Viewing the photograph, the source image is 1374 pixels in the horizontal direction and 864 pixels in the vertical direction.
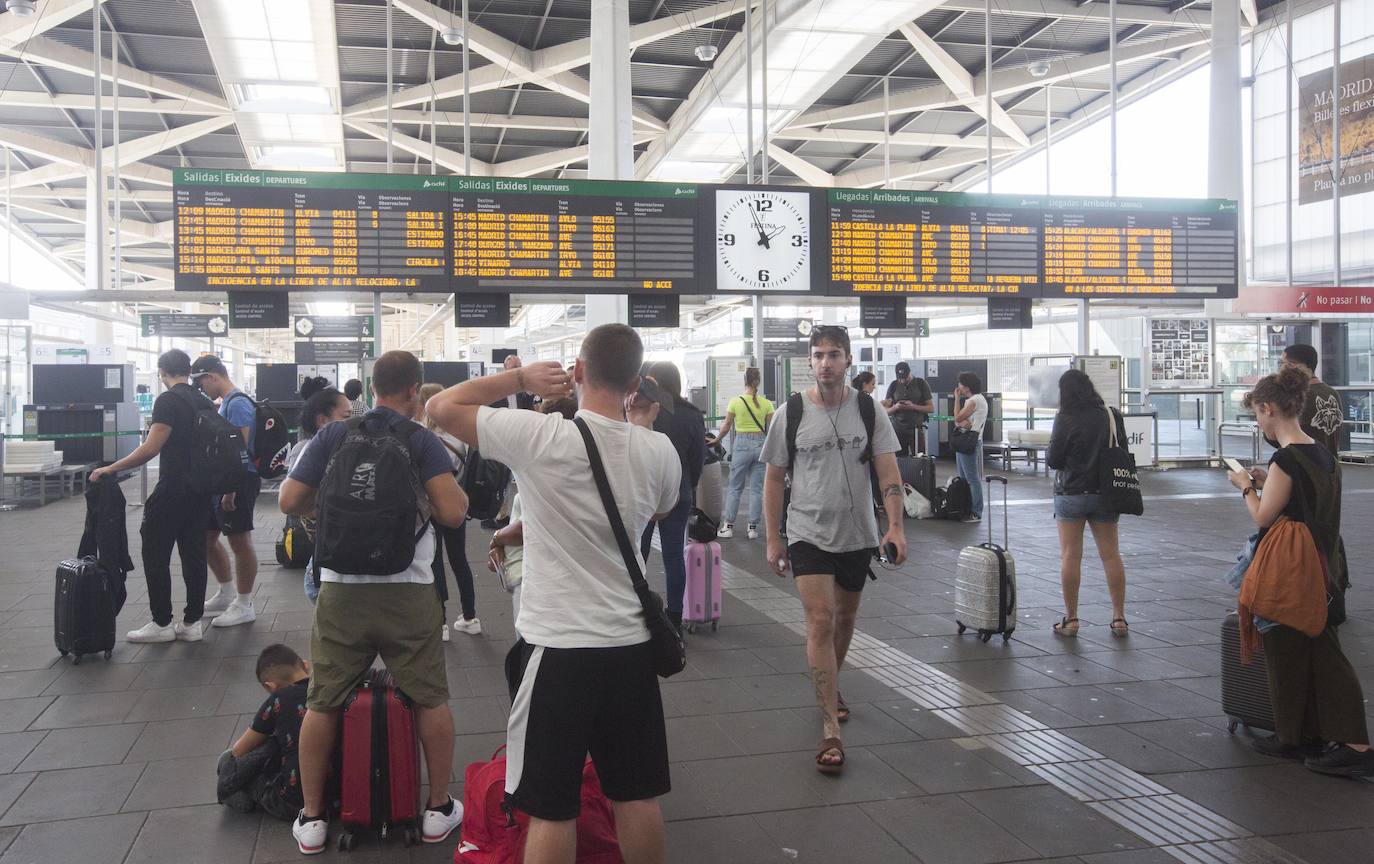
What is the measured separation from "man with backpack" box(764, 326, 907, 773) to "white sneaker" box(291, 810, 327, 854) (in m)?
1.88

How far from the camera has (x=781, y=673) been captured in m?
5.39

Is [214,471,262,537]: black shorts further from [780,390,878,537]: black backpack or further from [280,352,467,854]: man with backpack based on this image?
[780,390,878,537]: black backpack

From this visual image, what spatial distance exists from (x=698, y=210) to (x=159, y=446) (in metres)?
6.17

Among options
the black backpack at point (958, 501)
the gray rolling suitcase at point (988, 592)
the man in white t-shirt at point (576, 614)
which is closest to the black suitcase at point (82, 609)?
the man in white t-shirt at point (576, 614)

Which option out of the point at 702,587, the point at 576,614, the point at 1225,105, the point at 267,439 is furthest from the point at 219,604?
the point at 1225,105

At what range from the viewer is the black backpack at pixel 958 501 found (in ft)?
38.0

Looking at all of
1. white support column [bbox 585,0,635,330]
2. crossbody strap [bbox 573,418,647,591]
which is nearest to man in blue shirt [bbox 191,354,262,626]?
crossbody strap [bbox 573,418,647,591]

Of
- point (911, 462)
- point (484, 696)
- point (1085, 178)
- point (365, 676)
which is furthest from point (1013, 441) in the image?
point (365, 676)

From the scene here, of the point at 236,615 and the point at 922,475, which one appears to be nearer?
the point at 236,615

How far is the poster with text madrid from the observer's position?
17.2 metres

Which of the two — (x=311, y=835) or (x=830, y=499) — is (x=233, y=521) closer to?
(x=311, y=835)

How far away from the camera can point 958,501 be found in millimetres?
11602

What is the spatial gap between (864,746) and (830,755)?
356mm

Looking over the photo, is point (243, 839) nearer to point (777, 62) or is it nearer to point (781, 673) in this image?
point (781, 673)
